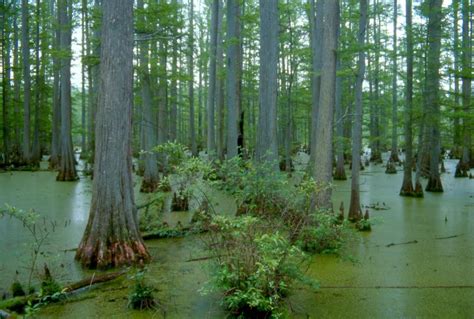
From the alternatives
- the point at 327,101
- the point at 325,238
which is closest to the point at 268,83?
the point at 327,101

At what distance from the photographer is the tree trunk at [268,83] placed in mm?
8086

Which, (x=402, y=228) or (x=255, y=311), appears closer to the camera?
(x=255, y=311)

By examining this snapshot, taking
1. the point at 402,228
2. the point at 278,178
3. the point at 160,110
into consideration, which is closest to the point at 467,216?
the point at 402,228

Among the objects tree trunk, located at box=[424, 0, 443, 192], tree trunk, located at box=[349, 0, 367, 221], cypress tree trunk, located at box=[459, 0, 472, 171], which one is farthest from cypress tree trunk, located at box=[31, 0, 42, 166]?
cypress tree trunk, located at box=[459, 0, 472, 171]

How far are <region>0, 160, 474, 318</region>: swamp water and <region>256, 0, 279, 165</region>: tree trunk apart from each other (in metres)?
1.48

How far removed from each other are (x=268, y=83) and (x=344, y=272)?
4185 mm

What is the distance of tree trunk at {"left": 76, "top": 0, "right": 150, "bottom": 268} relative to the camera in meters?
5.15

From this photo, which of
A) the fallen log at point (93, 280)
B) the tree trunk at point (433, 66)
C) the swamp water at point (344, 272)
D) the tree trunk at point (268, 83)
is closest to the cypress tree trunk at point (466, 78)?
the tree trunk at point (433, 66)

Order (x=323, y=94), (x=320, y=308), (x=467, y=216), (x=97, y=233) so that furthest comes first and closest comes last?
(x=467, y=216), (x=323, y=94), (x=97, y=233), (x=320, y=308)

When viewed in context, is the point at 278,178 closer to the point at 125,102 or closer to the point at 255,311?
the point at 255,311

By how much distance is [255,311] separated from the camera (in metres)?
3.58

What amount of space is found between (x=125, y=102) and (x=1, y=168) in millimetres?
12797

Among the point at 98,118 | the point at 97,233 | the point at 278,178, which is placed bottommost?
the point at 97,233

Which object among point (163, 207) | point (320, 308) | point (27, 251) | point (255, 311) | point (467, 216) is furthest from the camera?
point (163, 207)
